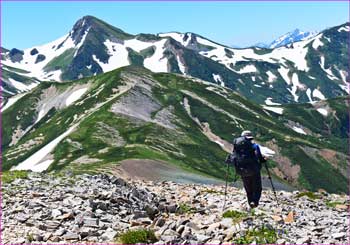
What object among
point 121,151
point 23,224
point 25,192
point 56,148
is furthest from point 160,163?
point 23,224

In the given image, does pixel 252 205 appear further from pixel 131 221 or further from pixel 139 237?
pixel 139 237

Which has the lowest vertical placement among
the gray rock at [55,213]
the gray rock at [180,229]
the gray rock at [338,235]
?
the gray rock at [338,235]

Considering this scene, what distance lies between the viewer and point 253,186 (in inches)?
989

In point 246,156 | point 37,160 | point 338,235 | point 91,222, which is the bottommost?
point 338,235

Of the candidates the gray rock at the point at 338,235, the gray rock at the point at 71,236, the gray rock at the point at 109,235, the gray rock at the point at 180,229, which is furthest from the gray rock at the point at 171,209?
the gray rock at the point at 338,235

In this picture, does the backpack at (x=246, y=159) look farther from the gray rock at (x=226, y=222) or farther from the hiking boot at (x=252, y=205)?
the gray rock at (x=226, y=222)

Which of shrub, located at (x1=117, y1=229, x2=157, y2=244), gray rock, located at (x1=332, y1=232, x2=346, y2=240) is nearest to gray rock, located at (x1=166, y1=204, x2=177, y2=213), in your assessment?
shrub, located at (x1=117, y1=229, x2=157, y2=244)

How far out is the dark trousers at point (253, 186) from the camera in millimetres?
24719

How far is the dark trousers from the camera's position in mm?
24719

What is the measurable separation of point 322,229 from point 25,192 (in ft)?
54.9

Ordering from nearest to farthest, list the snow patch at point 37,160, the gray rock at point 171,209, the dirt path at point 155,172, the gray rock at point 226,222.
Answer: the gray rock at point 226,222
the gray rock at point 171,209
the dirt path at point 155,172
the snow patch at point 37,160

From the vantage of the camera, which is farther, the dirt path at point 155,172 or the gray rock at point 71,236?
the dirt path at point 155,172

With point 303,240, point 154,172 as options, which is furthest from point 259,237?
point 154,172

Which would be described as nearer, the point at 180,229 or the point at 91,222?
the point at 180,229
